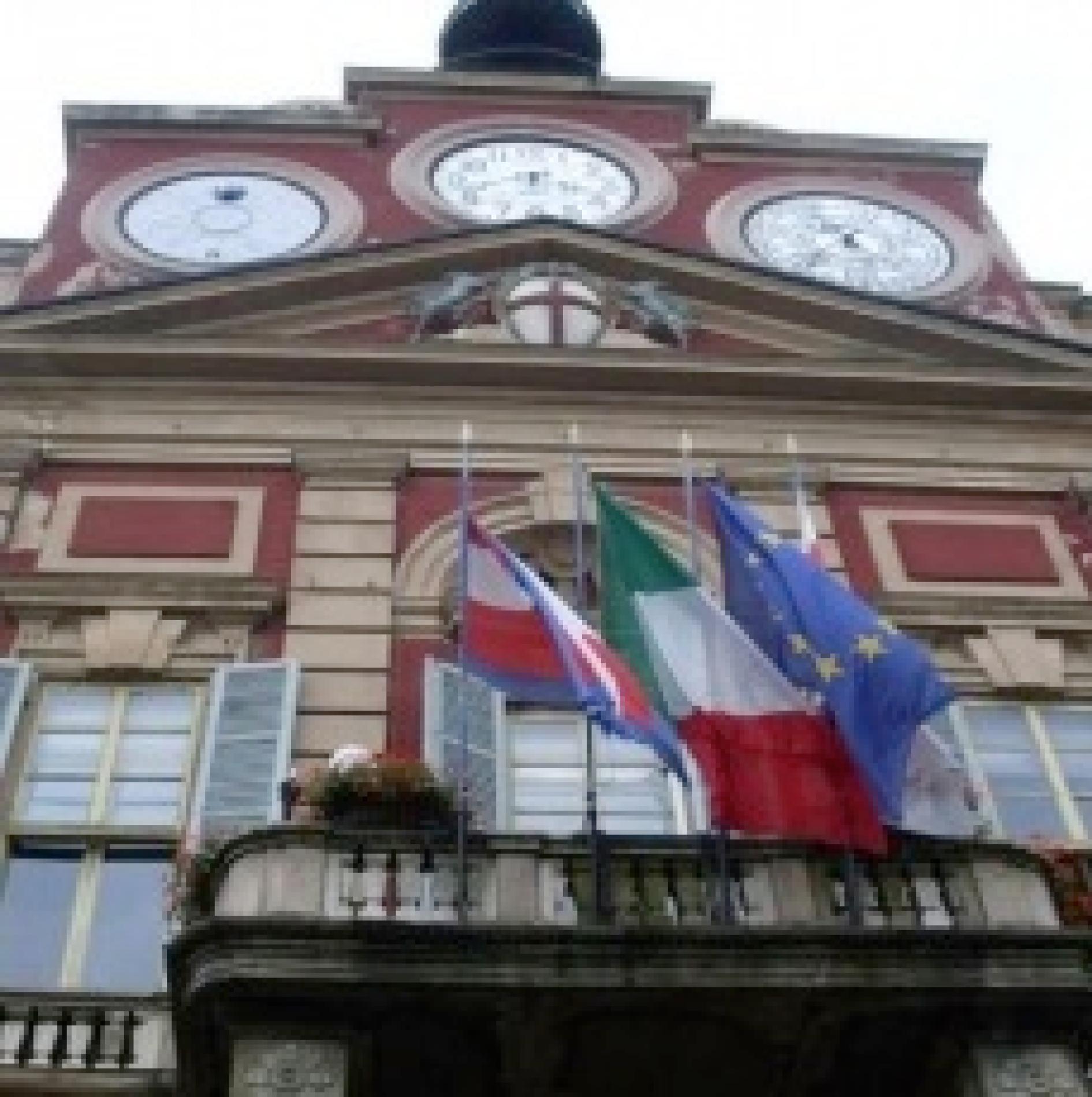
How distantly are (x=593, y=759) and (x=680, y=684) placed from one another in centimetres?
191

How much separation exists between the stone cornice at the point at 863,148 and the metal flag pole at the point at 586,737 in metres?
6.24

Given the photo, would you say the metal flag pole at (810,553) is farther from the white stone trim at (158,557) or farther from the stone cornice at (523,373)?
the white stone trim at (158,557)

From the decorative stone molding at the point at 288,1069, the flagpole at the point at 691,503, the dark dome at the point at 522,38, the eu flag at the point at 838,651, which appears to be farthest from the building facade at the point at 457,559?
the dark dome at the point at 522,38

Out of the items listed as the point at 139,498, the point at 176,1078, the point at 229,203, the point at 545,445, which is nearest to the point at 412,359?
the point at 545,445

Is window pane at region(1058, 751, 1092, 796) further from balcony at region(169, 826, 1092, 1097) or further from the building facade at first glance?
balcony at region(169, 826, 1092, 1097)

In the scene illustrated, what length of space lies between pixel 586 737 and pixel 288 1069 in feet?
14.3

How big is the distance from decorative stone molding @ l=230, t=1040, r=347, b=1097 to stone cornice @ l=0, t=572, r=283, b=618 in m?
5.75

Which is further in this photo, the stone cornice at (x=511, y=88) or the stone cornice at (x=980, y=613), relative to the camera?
the stone cornice at (x=511, y=88)

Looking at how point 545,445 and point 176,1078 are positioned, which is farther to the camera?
point 545,445

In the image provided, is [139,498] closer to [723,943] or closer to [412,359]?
[412,359]

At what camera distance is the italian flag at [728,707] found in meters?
11.1

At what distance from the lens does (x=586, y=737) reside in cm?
1345

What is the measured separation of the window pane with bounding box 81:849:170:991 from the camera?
12102mm

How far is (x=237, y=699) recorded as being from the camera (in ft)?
45.9
